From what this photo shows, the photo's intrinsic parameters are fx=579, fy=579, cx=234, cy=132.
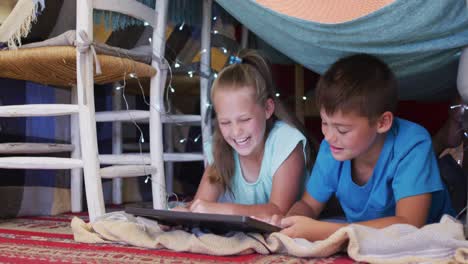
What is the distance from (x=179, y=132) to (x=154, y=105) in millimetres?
694

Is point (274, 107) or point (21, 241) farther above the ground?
point (274, 107)

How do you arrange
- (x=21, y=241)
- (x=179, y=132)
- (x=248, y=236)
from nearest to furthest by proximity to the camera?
(x=248, y=236) < (x=21, y=241) < (x=179, y=132)

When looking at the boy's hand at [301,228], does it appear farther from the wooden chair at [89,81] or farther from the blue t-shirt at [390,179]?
the wooden chair at [89,81]

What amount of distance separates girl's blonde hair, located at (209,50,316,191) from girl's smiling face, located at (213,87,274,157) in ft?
0.05

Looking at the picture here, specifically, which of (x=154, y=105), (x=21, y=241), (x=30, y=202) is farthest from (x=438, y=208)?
(x=30, y=202)

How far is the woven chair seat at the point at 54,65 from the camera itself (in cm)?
134

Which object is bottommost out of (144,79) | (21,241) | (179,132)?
(21,241)

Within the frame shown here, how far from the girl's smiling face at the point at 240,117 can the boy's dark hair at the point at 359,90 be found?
0.71 ft

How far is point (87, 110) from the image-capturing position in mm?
1349

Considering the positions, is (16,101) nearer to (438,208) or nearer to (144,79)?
(144,79)

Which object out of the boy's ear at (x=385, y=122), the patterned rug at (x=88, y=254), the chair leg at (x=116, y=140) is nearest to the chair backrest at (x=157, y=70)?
the patterned rug at (x=88, y=254)

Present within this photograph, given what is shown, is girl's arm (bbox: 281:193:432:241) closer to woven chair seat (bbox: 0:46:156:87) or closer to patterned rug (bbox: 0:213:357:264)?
patterned rug (bbox: 0:213:357:264)

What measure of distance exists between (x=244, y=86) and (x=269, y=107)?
0.10 m

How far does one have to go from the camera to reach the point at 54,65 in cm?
141
